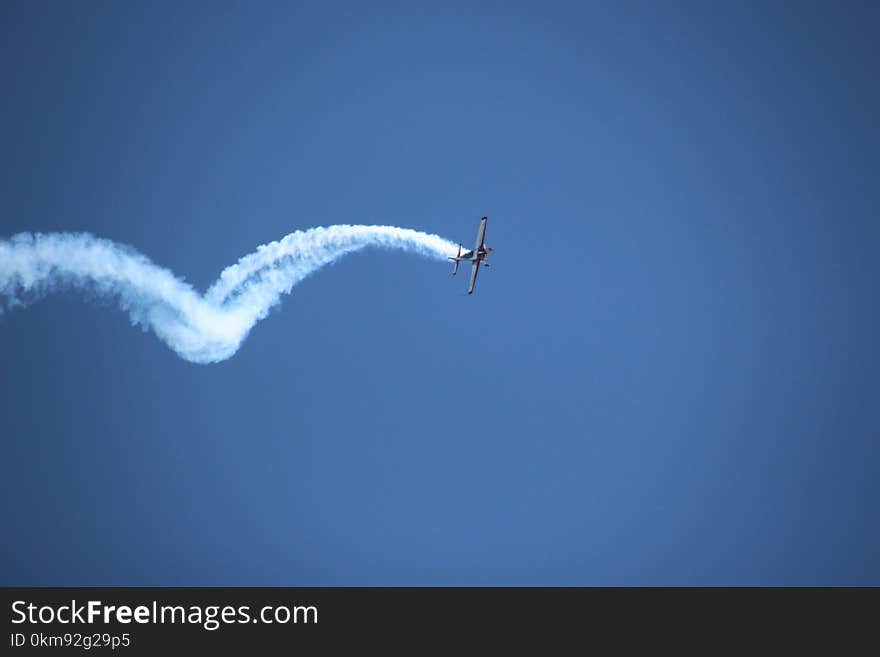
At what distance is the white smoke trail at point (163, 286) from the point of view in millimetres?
59031

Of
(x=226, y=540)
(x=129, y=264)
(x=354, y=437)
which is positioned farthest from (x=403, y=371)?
(x=129, y=264)

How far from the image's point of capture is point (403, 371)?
6683 inches

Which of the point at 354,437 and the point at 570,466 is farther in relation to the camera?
the point at 570,466

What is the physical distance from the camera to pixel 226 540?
4916 inches

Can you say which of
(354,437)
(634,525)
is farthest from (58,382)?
(634,525)

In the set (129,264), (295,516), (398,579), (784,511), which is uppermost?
(784,511)

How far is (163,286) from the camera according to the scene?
203 feet

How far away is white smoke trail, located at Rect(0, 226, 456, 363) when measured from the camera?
194ft

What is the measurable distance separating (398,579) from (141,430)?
151ft
